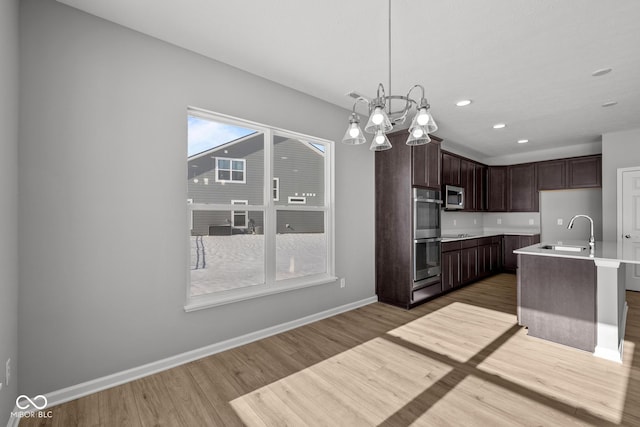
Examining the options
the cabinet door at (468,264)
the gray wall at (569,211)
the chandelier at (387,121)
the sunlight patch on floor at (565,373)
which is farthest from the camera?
the gray wall at (569,211)

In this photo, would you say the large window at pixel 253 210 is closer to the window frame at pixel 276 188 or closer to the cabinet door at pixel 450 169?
the window frame at pixel 276 188

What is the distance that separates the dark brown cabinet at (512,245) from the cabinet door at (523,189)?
0.61m

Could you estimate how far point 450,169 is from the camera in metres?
5.36

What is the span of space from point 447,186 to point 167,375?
4.89 meters

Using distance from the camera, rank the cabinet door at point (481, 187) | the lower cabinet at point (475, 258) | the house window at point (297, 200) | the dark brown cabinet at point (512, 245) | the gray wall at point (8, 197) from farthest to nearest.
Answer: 1. the cabinet door at point (481, 187)
2. the dark brown cabinet at point (512, 245)
3. the lower cabinet at point (475, 258)
4. the house window at point (297, 200)
5. the gray wall at point (8, 197)

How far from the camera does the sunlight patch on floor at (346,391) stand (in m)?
1.85

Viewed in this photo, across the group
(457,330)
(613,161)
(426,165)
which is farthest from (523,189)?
(457,330)

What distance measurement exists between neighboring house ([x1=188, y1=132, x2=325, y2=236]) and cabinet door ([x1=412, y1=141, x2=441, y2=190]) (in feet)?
4.41

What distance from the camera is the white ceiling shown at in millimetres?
2008

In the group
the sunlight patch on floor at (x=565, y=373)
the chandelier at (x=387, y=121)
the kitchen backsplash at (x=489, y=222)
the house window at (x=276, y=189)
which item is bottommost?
the sunlight patch on floor at (x=565, y=373)

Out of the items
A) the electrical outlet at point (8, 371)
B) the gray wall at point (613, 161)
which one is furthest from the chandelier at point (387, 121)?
the gray wall at point (613, 161)

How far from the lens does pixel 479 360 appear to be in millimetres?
2527

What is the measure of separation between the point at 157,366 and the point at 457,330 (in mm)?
2969

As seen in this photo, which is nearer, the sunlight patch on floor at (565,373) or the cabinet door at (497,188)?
the sunlight patch on floor at (565,373)
